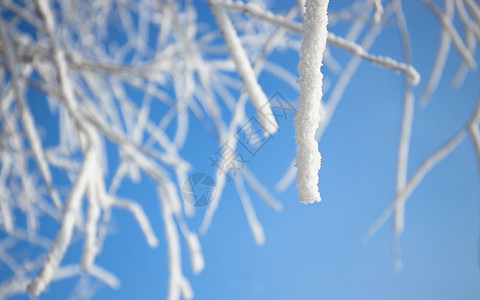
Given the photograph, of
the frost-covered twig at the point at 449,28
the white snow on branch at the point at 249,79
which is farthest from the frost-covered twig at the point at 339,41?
the frost-covered twig at the point at 449,28

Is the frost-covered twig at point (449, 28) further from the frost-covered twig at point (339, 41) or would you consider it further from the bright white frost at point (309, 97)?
the bright white frost at point (309, 97)

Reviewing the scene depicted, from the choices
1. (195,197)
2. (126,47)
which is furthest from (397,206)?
(126,47)

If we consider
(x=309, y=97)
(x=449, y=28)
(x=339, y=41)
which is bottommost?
(x=309, y=97)

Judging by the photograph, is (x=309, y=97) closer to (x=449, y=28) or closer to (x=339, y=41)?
(x=339, y=41)

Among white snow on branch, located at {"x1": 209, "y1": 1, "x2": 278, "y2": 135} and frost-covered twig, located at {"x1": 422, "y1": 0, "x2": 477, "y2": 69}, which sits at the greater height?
frost-covered twig, located at {"x1": 422, "y1": 0, "x2": 477, "y2": 69}

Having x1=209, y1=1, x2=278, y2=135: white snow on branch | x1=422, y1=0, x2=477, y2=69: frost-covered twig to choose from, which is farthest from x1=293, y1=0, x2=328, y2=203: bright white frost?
x1=422, y1=0, x2=477, y2=69: frost-covered twig

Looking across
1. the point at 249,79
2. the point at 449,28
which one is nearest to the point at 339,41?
the point at 249,79

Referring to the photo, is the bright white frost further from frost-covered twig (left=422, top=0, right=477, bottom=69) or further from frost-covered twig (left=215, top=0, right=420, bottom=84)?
frost-covered twig (left=422, top=0, right=477, bottom=69)

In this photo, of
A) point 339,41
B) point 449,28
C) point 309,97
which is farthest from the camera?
point 449,28

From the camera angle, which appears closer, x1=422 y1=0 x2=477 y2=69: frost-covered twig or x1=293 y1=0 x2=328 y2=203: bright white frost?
x1=293 y1=0 x2=328 y2=203: bright white frost

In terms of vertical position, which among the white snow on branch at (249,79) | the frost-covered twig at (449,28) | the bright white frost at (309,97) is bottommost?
the bright white frost at (309,97)
